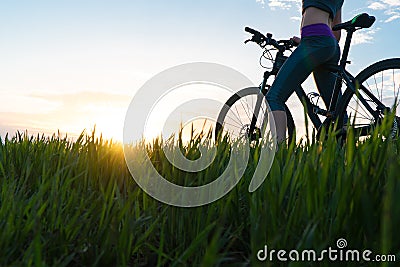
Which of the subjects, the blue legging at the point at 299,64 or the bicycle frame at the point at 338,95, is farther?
the bicycle frame at the point at 338,95

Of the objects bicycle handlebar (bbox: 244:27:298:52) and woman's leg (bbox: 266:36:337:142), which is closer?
woman's leg (bbox: 266:36:337:142)

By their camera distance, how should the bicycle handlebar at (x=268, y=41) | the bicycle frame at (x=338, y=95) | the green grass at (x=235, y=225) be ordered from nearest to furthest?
the green grass at (x=235, y=225) → the bicycle frame at (x=338, y=95) → the bicycle handlebar at (x=268, y=41)

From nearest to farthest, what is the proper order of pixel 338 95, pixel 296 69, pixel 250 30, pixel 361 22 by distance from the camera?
1. pixel 296 69
2. pixel 361 22
3. pixel 338 95
4. pixel 250 30

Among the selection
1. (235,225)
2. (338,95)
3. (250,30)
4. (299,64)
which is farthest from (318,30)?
(235,225)

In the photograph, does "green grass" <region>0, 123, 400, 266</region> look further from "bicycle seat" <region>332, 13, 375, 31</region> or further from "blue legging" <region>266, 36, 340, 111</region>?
"bicycle seat" <region>332, 13, 375, 31</region>

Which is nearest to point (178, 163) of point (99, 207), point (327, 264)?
point (99, 207)

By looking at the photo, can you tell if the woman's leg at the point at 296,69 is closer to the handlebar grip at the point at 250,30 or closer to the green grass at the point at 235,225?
the handlebar grip at the point at 250,30

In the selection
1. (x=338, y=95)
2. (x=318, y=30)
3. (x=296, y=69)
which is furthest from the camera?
(x=338, y=95)

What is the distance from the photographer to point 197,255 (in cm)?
90

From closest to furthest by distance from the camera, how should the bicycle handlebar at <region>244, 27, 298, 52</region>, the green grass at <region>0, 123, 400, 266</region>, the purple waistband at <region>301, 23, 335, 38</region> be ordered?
the green grass at <region>0, 123, 400, 266</region>
the purple waistband at <region>301, 23, 335, 38</region>
the bicycle handlebar at <region>244, 27, 298, 52</region>

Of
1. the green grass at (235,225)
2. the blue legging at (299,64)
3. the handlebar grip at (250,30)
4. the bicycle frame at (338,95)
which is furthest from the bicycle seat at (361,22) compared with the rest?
the green grass at (235,225)

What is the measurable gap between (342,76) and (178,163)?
271cm

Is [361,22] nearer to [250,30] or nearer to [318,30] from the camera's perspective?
[318,30]

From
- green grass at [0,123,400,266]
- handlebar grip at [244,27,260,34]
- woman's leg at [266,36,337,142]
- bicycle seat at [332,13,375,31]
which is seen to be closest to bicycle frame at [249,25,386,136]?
bicycle seat at [332,13,375,31]
